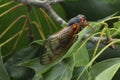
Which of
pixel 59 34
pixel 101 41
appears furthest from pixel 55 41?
pixel 101 41

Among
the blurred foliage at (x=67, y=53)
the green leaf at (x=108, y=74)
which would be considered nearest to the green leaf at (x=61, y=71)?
the blurred foliage at (x=67, y=53)

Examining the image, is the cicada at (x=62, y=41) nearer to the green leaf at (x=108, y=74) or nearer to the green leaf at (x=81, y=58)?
the green leaf at (x=81, y=58)

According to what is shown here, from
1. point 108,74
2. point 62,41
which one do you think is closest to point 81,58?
point 62,41

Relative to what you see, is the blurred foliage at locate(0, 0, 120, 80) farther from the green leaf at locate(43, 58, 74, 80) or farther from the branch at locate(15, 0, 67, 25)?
the branch at locate(15, 0, 67, 25)

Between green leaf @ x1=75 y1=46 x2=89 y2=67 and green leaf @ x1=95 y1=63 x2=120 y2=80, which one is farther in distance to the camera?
green leaf @ x1=75 y1=46 x2=89 y2=67

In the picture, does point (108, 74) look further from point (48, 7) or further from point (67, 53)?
point (48, 7)

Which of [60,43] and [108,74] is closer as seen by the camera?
[108,74]

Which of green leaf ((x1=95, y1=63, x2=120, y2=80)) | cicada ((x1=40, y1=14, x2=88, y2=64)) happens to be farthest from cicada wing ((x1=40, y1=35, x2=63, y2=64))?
green leaf ((x1=95, y1=63, x2=120, y2=80))

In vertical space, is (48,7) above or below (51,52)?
above
